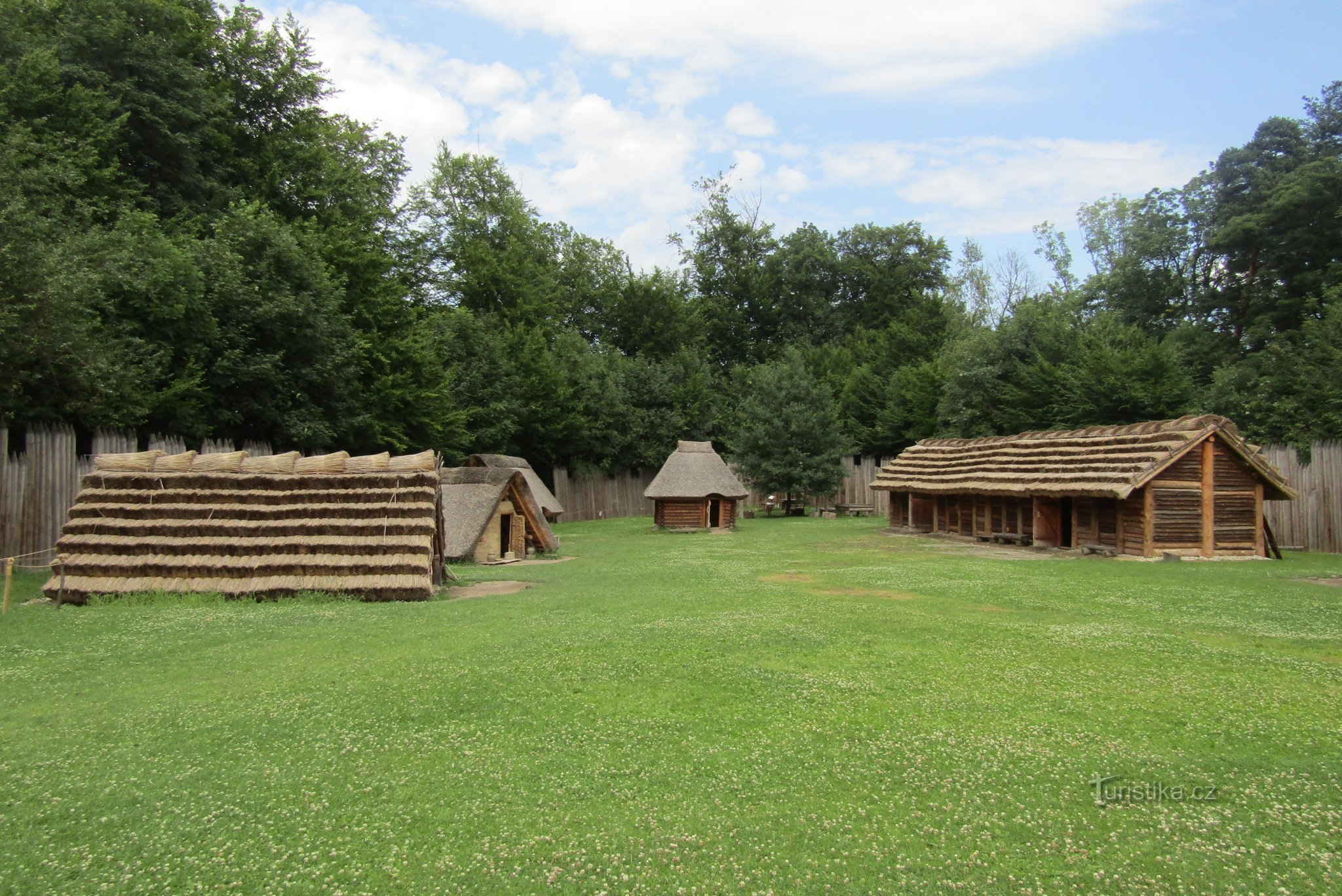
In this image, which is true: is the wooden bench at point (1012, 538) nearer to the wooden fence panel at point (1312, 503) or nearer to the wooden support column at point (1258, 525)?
the wooden support column at point (1258, 525)

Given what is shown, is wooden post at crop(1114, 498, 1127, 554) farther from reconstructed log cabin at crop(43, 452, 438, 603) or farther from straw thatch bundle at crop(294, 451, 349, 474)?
straw thatch bundle at crop(294, 451, 349, 474)

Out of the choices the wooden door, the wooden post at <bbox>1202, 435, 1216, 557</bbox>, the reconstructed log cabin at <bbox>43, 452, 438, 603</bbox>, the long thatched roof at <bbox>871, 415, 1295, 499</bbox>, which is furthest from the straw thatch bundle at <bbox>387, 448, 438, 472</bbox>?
the wooden post at <bbox>1202, 435, 1216, 557</bbox>

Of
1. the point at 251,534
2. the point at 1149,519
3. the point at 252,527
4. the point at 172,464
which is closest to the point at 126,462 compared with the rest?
the point at 172,464

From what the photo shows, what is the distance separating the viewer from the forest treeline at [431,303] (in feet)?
64.1

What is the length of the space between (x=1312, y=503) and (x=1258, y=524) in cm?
238

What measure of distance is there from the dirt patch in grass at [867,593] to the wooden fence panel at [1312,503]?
13.1 metres

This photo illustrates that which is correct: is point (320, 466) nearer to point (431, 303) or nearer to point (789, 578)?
point (789, 578)

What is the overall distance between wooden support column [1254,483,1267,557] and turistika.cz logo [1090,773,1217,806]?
19.3 m

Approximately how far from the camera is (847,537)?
2959cm

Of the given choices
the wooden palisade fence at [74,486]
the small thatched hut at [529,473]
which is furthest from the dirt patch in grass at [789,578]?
the small thatched hut at [529,473]

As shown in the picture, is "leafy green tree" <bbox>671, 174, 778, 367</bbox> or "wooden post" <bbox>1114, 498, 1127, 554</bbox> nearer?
"wooden post" <bbox>1114, 498, 1127, 554</bbox>

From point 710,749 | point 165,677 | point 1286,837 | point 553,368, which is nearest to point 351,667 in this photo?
point 165,677

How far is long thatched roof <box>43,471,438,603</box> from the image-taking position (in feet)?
47.8

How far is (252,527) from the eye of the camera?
1543cm
